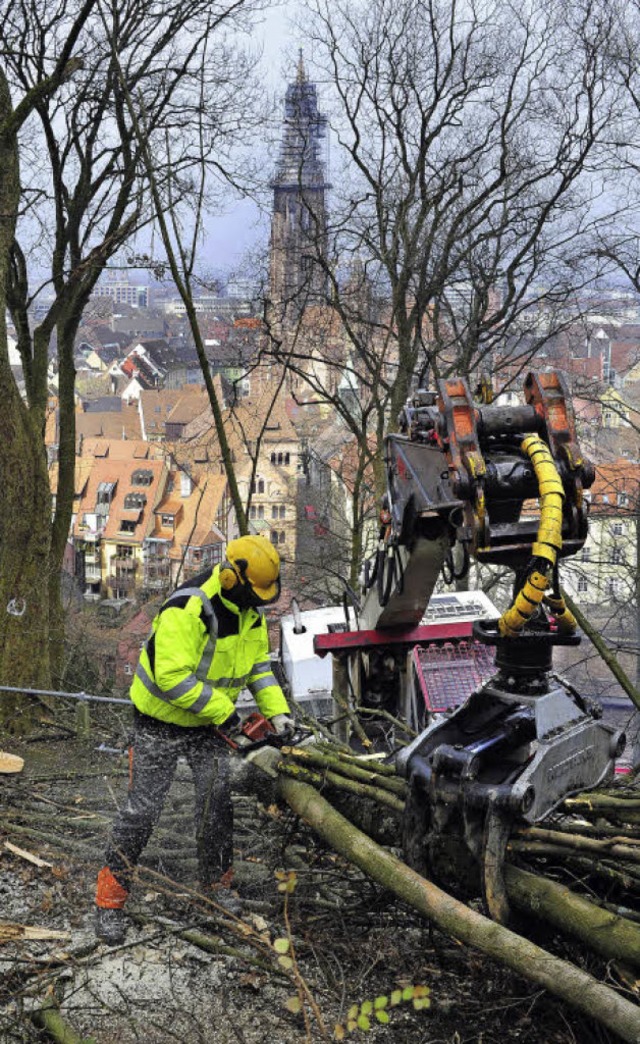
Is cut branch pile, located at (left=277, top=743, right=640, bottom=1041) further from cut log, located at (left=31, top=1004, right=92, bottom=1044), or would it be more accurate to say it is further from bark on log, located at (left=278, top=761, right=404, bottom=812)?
cut log, located at (left=31, top=1004, right=92, bottom=1044)

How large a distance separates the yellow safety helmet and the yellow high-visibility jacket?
0.11 meters

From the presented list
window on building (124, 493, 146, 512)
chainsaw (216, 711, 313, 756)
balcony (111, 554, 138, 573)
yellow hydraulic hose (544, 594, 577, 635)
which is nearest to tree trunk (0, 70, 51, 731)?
chainsaw (216, 711, 313, 756)

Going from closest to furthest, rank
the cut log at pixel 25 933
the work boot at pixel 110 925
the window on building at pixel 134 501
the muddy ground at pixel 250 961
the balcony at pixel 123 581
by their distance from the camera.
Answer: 1. the muddy ground at pixel 250 961
2. the cut log at pixel 25 933
3. the work boot at pixel 110 925
4. the balcony at pixel 123 581
5. the window on building at pixel 134 501

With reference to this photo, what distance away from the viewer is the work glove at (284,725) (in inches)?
205

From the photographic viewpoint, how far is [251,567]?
4.84 m

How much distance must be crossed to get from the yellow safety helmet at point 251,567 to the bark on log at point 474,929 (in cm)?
95

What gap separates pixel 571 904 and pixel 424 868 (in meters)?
0.69

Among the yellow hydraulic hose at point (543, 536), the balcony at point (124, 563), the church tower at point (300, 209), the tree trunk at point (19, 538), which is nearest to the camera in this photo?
the yellow hydraulic hose at point (543, 536)

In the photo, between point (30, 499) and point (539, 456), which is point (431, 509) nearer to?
point (539, 456)

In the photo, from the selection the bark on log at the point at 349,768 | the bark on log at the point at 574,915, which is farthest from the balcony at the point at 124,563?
the bark on log at the point at 574,915

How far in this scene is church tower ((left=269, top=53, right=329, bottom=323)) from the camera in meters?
16.8

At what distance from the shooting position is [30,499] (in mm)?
10141

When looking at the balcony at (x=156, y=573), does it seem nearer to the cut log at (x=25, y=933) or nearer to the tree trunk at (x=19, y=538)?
the tree trunk at (x=19, y=538)

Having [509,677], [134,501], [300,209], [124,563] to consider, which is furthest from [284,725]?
[134,501]
